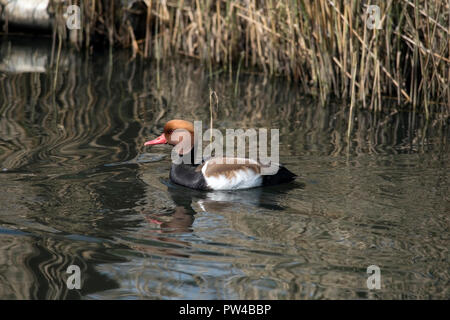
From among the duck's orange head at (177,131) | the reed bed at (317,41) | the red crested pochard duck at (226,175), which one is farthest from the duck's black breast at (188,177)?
the reed bed at (317,41)

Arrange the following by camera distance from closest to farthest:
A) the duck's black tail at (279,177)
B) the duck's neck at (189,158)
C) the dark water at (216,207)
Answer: the dark water at (216,207) < the duck's black tail at (279,177) < the duck's neck at (189,158)

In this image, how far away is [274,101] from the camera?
32.1 ft

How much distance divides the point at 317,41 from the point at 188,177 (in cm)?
336

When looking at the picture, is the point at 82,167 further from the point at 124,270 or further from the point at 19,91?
the point at 19,91

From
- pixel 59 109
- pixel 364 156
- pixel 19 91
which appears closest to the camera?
pixel 364 156

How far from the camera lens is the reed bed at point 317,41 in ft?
28.0

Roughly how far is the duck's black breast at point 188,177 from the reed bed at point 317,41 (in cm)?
230

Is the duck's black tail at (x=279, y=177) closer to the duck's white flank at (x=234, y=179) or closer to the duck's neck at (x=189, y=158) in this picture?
the duck's white flank at (x=234, y=179)

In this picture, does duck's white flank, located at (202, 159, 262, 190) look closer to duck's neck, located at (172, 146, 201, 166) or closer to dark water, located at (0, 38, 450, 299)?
dark water, located at (0, 38, 450, 299)

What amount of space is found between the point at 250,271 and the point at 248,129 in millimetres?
3766

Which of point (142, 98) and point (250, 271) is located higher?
point (142, 98)

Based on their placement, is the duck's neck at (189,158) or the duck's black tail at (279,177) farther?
the duck's neck at (189,158)

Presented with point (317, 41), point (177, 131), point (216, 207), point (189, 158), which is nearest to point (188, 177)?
point (189, 158)
